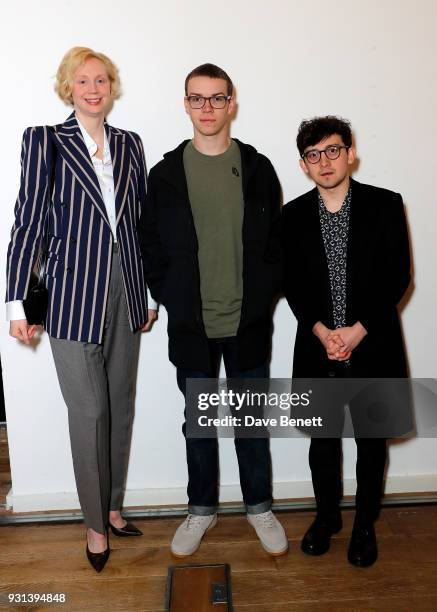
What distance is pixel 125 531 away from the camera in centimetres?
250

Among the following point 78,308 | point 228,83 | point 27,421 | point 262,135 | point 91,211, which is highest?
point 228,83

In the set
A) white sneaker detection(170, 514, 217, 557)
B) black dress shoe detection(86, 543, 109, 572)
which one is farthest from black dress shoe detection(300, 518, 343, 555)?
black dress shoe detection(86, 543, 109, 572)

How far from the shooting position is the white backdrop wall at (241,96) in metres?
2.34

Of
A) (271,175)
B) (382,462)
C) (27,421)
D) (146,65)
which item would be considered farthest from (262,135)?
(27,421)

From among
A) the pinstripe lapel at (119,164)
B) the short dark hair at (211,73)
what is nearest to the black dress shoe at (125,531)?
the pinstripe lapel at (119,164)

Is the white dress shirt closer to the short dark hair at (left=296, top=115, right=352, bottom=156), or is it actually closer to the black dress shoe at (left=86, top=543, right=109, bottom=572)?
the short dark hair at (left=296, top=115, right=352, bottom=156)

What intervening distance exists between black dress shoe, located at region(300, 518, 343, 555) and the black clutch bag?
1.20 m

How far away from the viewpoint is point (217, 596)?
6.90ft

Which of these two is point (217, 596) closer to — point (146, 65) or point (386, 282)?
point (386, 282)

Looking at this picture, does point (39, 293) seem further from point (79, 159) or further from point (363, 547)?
point (363, 547)

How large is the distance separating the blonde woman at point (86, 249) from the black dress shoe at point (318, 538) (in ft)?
2.34

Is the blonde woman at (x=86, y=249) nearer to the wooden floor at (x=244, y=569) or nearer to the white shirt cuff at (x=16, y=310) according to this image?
the white shirt cuff at (x=16, y=310)

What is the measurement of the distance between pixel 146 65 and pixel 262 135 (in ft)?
1.60

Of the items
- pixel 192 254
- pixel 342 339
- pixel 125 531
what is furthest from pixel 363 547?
pixel 192 254
